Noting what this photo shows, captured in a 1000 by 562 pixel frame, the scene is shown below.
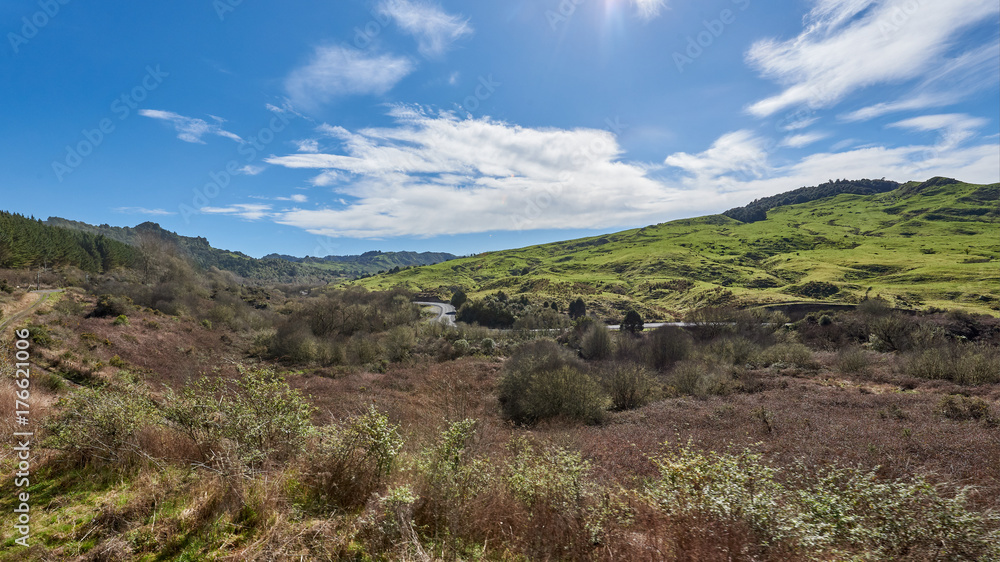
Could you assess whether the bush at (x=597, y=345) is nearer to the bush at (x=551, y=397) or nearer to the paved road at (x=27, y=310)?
the bush at (x=551, y=397)

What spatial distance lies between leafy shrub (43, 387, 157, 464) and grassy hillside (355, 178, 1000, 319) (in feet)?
229

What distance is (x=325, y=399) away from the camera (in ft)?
72.3

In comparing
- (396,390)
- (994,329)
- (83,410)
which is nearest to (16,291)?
(396,390)

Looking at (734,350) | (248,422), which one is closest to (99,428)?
(248,422)

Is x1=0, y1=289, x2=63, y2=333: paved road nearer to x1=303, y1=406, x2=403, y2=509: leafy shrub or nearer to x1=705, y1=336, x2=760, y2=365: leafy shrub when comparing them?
x1=303, y1=406, x2=403, y2=509: leafy shrub

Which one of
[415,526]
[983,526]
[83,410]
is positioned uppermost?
[83,410]

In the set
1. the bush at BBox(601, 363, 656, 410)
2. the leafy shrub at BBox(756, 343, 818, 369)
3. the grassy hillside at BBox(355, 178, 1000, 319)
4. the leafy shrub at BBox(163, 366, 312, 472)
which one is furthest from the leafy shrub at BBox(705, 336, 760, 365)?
the grassy hillside at BBox(355, 178, 1000, 319)

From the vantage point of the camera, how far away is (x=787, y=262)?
110 m

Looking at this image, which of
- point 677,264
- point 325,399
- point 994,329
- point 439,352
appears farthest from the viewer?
point 677,264

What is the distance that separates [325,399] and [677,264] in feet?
376

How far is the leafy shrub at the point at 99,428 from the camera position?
19.0 ft

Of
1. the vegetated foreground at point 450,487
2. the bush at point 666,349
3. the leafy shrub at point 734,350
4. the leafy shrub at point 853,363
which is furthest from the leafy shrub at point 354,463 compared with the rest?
the leafy shrub at point 853,363

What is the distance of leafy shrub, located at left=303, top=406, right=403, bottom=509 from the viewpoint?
547cm

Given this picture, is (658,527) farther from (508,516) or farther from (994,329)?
(994,329)
